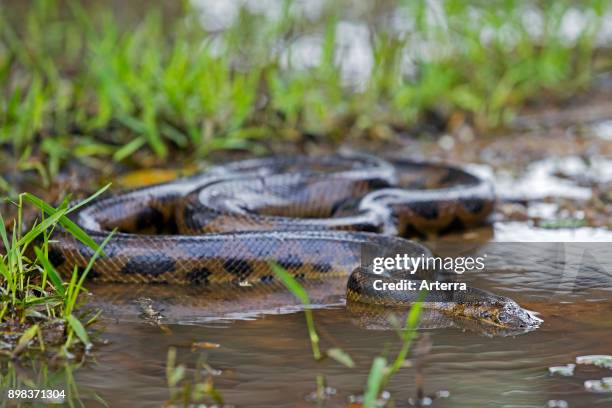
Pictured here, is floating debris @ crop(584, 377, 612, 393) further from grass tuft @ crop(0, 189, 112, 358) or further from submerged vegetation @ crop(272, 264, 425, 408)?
grass tuft @ crop(0, 189, 112, 358)

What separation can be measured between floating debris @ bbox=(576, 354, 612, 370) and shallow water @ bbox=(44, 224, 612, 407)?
5 cm

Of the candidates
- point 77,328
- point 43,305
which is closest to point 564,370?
point 77,328

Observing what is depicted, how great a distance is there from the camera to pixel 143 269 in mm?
5328

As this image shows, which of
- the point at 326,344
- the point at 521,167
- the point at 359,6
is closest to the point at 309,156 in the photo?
the point at 521,167

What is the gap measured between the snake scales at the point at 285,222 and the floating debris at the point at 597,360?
49 cm

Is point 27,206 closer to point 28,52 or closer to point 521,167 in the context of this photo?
point 28,52

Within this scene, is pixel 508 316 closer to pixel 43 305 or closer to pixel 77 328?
pixel 77 328

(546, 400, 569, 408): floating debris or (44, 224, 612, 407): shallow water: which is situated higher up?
(44, 224, 612, 407): shallow water

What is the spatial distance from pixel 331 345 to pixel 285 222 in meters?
1.83

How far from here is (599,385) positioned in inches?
144

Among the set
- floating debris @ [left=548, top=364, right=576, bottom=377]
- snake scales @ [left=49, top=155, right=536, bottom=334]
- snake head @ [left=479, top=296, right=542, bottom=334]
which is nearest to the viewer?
floating debris @ [left=548, top=364, right=576, bottom=377]

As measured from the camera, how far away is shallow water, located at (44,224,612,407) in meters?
3.62

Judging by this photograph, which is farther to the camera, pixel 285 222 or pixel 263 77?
pixel 263 77

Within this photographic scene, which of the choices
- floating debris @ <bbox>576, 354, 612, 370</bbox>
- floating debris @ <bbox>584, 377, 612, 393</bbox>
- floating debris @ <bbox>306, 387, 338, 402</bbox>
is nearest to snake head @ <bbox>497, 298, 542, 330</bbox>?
floating debris @ <bbox>576, 354, 612, 370</bbox>
